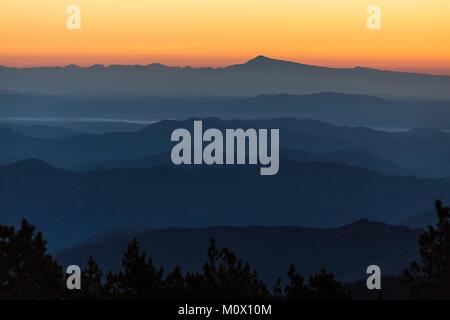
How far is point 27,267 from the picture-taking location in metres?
29.4

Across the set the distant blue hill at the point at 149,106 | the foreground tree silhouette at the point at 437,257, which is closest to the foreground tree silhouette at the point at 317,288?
the foreground tree silhouette at the point at 437,257

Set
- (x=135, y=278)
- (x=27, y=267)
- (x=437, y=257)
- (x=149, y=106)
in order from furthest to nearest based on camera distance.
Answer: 1. (x=149, y=106)
2. (x=437, y=257)
3. (x=135, y=278)
4. (x=27, y=267)

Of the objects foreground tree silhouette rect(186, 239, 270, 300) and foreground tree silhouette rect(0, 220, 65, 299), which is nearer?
foreground tree silhouette rect(0, 220, 65, 299)

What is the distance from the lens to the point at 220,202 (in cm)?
14575

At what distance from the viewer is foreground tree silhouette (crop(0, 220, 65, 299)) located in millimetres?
28609

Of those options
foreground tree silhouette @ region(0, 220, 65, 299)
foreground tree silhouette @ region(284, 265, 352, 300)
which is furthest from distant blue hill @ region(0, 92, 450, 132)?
foreground tree silhouette @ region(284, 265, 352, 300)

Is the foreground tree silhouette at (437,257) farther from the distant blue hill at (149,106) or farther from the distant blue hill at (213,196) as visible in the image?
the distant blue hill at (213,196)

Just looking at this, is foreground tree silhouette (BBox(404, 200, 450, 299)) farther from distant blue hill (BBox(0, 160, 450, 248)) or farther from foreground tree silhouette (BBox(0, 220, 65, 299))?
distant blue hill (BBox(0, 160, 450, 248))

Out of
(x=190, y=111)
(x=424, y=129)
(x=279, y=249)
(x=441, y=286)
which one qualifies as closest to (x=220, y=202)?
(x=279, y=249)

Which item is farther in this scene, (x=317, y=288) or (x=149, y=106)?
(x=149, y=106)

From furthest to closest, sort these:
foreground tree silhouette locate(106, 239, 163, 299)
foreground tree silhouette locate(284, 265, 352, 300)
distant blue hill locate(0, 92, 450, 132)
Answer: distant blue hill locate(0, 92, 450, 132)
foreground tree silhouette locate(284, 265, 352, 300)
foreground tree silhouette locate(106, 239, 163, 299)

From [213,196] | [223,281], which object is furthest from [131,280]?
[213,196]

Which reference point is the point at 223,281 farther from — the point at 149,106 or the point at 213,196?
the point at 213,196
